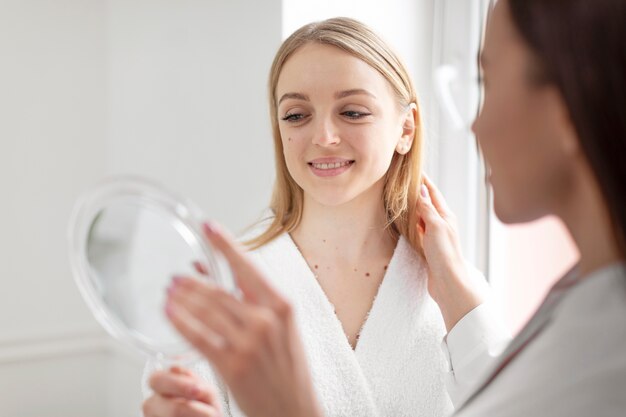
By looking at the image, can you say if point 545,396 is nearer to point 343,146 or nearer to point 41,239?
point 343,146

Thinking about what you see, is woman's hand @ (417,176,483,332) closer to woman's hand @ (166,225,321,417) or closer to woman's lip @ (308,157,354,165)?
woman's lip @ (308,157,354,165)

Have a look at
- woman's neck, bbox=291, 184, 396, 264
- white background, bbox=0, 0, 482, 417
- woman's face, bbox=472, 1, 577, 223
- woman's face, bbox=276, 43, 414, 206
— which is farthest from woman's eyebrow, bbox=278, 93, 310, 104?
woman's face, bbox=472, 1, 577, 223

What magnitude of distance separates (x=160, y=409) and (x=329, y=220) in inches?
20.4

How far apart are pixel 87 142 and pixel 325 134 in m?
0.94

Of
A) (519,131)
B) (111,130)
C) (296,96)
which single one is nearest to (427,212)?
(296,96)

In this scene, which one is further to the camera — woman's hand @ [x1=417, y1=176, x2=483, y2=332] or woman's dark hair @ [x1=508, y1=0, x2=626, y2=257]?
woman's hand @ [x1=417, y1=176, x2=483, y2=332]

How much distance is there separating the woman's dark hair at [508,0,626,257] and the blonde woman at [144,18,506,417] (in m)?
0.52

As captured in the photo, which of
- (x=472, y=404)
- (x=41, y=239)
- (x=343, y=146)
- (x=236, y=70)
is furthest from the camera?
(x=41, y=239)

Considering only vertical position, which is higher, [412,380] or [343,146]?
[343,146]

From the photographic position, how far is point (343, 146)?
109cm

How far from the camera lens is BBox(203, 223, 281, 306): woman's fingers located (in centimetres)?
57

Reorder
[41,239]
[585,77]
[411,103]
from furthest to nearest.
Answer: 1. [41,239]
2. [411,103]
3. [585,77]

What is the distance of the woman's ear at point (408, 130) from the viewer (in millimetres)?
1187

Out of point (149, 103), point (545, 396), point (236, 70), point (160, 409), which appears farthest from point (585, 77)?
point (149, 103)
